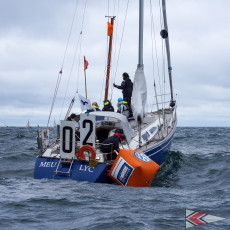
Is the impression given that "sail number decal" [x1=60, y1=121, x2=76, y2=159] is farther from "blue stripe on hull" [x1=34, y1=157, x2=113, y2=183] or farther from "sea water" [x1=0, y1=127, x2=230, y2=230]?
"sea water" [x1=0, y1=127, x2=230, y2=230]

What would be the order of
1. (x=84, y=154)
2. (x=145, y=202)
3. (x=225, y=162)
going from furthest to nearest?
(x=225, y=162) < (x=84, y=154) < (x=145, y=202)

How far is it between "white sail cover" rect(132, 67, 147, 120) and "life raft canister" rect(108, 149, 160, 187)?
2.67 metres

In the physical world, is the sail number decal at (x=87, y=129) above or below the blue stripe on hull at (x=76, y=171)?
above

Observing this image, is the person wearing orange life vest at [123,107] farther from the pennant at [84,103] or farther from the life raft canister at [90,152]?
the life raft canister at [90,152]

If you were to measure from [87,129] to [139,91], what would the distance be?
9.19 ft

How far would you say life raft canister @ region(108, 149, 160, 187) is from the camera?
8555mm

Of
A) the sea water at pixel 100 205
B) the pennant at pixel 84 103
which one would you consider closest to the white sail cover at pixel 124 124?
the sea water at pixel 100 205

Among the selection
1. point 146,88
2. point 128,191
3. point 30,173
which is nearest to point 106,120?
point 146,88

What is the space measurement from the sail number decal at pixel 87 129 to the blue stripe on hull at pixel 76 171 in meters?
0.54

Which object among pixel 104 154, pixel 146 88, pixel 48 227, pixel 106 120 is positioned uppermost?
pixel 146 88

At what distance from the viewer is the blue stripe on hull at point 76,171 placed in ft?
28.8

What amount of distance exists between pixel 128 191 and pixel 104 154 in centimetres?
186

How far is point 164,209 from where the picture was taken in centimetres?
645

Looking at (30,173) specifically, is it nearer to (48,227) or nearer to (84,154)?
(84,154)
